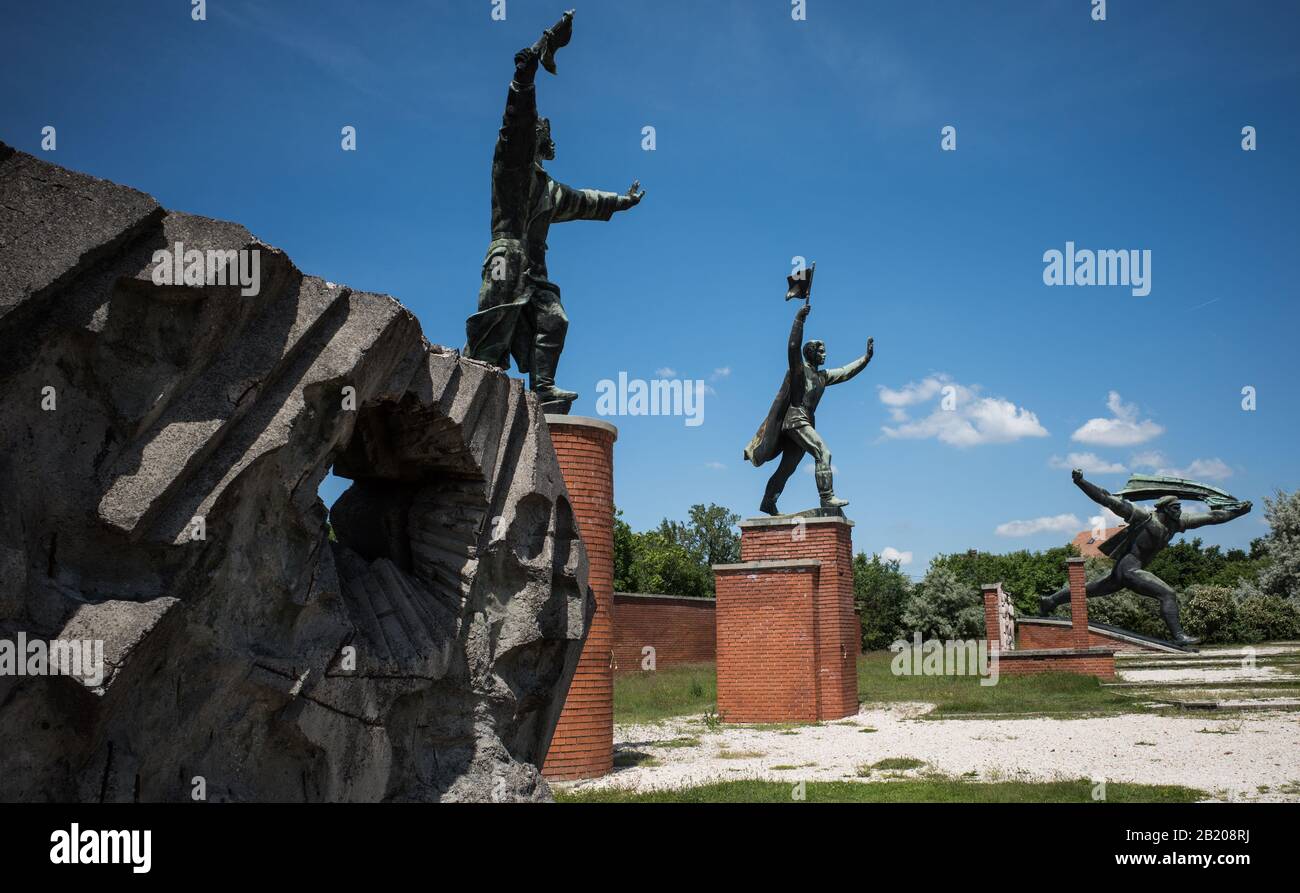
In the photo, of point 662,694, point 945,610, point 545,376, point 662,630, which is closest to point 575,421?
point 545,376

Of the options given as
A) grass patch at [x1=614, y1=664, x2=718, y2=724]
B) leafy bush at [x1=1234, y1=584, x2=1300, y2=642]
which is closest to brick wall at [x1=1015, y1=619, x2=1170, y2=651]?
leafy bush at [x1=1234, y1=584, x2=1300, y2=642]

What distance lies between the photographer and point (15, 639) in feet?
9.70

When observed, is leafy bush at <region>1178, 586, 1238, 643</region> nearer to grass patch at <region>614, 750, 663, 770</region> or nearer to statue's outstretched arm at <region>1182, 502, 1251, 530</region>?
statue's outstretched arm at <region>1182, 502, 1251, 530</region>

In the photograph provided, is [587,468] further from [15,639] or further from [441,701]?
[15,639]

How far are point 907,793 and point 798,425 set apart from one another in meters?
8.44

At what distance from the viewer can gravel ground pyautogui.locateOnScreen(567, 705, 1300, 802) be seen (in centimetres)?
828

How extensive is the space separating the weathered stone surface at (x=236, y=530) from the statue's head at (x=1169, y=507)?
21.9 m

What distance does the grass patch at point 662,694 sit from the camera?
15938mm

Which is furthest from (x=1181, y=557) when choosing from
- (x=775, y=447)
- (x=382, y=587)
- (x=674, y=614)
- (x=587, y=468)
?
(x=382, y=587)

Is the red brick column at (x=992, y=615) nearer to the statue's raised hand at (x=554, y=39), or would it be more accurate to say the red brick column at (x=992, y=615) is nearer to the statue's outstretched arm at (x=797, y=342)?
the statue's outstretched arm at (x=797, y=342)

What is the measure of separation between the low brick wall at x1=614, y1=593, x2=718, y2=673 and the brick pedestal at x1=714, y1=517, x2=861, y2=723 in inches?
404

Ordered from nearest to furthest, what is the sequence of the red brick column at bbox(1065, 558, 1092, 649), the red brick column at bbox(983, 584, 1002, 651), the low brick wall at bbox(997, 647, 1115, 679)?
the low brick wall at bbox(997, 647, 1115, 679) → the red brick column at bbox(1065, 558, 1092, 649) → the red brick column at bbox(983, 584, 1002, 651)

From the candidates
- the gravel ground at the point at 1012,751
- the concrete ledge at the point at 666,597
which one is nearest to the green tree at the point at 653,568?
the concrete ledge at the point at 666,597
